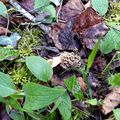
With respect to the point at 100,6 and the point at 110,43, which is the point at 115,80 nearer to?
the point at 110,43

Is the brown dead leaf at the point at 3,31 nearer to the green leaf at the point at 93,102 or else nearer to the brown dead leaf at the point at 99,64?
the brown dead leaf at the point at 99,64

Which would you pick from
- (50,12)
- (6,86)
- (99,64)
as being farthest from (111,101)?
(50,12)

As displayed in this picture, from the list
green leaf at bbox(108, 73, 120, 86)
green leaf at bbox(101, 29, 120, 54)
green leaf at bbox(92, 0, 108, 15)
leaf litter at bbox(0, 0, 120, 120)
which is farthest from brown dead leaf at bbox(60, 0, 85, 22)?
green leaf at bbox(108, 73, 120, 86)

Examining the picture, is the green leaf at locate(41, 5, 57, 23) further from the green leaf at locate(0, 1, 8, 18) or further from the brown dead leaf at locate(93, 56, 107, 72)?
the brown dead leaf at locate(93, 56, 107, 72)

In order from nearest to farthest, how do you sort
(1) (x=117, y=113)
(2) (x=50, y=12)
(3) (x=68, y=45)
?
1. (1) (x=117, y=113)
2. (3) (x=68, y=45)
3. (2) (x=50, y=12)

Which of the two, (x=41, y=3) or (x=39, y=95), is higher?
(x=41, y=3)

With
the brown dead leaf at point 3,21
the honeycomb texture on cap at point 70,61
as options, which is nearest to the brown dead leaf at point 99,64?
the honeycomb texture on cap at point 70,61
